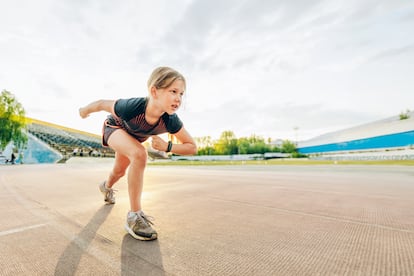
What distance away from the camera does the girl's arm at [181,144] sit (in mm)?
2111

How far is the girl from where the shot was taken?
2104 mm

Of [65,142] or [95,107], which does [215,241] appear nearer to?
[95,107]

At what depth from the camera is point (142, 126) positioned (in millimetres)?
2383

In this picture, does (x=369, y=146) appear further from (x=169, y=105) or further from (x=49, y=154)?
(x=49, y=154)

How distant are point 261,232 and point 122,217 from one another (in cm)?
152

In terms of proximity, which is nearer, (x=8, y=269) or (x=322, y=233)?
(x=8, y=269)

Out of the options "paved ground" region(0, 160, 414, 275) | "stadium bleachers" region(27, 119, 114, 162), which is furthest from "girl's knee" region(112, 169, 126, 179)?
"stadium bleachers" region(27, 119, 114, 162)

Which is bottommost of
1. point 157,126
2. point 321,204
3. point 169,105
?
point 321,204

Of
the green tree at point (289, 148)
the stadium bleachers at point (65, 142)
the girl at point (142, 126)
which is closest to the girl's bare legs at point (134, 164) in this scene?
the girl at point (142, 126)

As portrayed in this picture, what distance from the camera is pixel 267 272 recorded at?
1.26m

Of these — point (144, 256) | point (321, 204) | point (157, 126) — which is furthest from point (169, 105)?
point (321, 204)

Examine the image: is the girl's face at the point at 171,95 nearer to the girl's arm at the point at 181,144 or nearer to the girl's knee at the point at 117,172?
the girl's arm at the point at 181,144

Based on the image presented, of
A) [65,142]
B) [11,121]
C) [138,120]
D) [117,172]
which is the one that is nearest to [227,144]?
[65,142]

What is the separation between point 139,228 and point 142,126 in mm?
1024
